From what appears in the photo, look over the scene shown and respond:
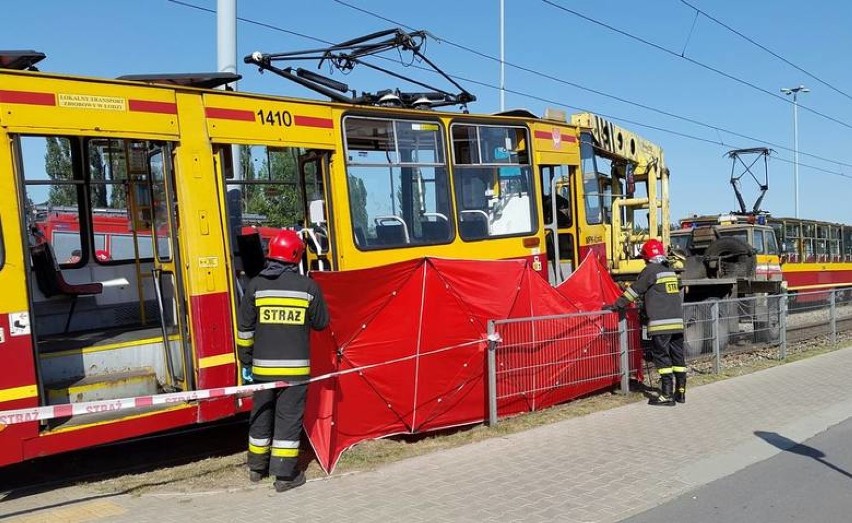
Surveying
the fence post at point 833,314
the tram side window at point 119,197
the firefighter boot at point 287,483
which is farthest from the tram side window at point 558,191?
the fence post at point 833,314

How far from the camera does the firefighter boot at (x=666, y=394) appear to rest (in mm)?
8727

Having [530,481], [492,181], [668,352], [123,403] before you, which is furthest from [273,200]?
[668,352]

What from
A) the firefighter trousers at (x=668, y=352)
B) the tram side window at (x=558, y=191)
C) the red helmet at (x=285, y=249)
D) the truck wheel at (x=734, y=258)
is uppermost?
the tram side window at (x=558, y=191)

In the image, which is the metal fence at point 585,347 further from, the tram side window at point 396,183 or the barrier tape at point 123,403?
the barrier tape at point 123,403

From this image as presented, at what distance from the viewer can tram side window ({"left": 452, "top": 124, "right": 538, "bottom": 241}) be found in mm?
8500

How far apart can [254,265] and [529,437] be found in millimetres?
3262

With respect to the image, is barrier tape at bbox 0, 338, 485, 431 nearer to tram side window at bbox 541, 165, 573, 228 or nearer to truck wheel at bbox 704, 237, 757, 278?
tram side window at bbox 541, 165, 573, 228

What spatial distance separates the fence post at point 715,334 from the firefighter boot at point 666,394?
8.97 feet

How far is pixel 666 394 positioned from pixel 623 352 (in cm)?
71

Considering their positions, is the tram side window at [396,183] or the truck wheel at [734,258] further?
the truck wheel at [734,258]

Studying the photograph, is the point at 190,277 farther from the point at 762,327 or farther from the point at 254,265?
the point at 762,327

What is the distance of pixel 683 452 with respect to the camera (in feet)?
22.2

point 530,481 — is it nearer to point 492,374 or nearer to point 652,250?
point 492,374

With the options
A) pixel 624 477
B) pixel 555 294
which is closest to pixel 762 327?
Answer: pixel 555 294
